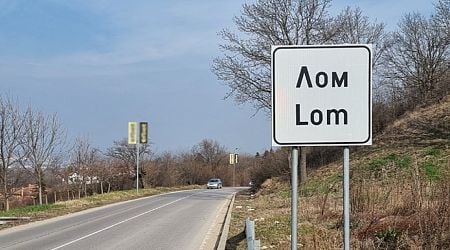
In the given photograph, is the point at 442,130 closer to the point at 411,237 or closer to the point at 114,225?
the point at 114,225

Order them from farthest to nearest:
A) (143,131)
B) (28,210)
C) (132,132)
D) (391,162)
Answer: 1. (143,131)
2. (132,132)
3. (28,210)
4. (391,162)

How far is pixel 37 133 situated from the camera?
36969 millimetres

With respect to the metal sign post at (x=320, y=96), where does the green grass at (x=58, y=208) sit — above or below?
below

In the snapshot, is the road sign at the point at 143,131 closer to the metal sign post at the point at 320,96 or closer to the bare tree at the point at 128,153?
the bare tree at the point at 128,153

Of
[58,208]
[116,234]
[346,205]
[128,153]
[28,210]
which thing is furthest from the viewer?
[128,153]

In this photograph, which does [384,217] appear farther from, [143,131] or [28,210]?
[143,131]

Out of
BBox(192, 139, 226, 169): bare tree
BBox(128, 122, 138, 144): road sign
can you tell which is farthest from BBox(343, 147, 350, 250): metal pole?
BBox(192, 139, 226, 169): bare tree

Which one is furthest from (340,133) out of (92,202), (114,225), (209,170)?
(209,170)

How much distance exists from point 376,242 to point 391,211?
62.9 inches

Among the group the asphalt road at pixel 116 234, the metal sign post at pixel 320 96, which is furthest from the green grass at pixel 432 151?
the metal sign post at pixel 320 96

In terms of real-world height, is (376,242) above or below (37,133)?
below

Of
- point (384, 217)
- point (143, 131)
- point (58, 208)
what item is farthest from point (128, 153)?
Answer: point (384, 217)

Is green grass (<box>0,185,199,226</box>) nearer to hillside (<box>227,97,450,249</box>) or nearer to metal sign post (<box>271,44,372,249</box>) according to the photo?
hillside (<box>227,97,450,249</box>)

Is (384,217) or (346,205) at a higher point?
(346,205)
